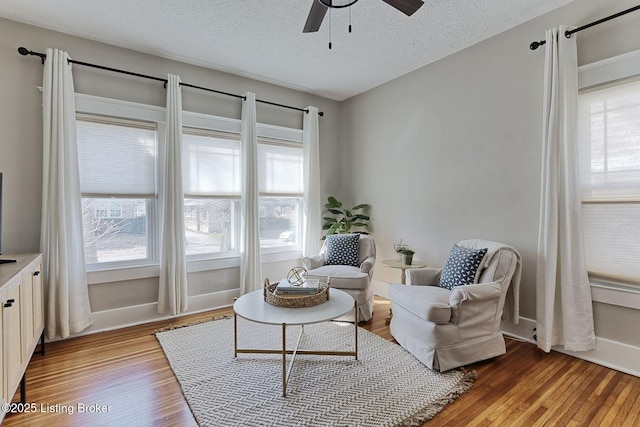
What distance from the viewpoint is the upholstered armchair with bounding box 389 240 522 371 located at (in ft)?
7.68

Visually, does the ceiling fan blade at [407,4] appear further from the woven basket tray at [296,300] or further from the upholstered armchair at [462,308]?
the woven basket tray at [296,300]

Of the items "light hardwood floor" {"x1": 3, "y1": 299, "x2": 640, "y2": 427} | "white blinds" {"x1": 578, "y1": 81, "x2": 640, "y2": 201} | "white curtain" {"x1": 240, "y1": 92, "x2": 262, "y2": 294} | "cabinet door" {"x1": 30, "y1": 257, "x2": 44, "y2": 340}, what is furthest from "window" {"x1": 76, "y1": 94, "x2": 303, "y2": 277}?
"white blinds" {"x1": 578, "y1": 81, "x2": 640, "y2": 201}

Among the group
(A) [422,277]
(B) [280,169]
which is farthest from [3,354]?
(B) [280,169]

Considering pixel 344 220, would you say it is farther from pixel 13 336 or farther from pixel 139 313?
pixel 13 336

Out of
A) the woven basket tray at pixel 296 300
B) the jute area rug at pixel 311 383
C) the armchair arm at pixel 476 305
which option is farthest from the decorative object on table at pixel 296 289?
the armchair arm at pixel 476 305

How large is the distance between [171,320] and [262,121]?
8.76ft

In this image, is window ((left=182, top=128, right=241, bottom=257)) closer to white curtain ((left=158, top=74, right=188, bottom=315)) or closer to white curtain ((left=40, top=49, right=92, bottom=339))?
white curtain ((left=158, top=74, right=188, bottom=315))

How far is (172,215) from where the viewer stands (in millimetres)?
3410

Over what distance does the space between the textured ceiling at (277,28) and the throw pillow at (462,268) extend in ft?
6.82

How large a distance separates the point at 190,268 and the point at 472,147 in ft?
11.2

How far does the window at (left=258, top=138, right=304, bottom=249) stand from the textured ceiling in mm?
1056

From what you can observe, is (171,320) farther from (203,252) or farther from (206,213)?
(206,213)

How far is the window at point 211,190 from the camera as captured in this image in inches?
147

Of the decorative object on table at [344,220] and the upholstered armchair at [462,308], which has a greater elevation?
the decorative object on table at [344,220]
